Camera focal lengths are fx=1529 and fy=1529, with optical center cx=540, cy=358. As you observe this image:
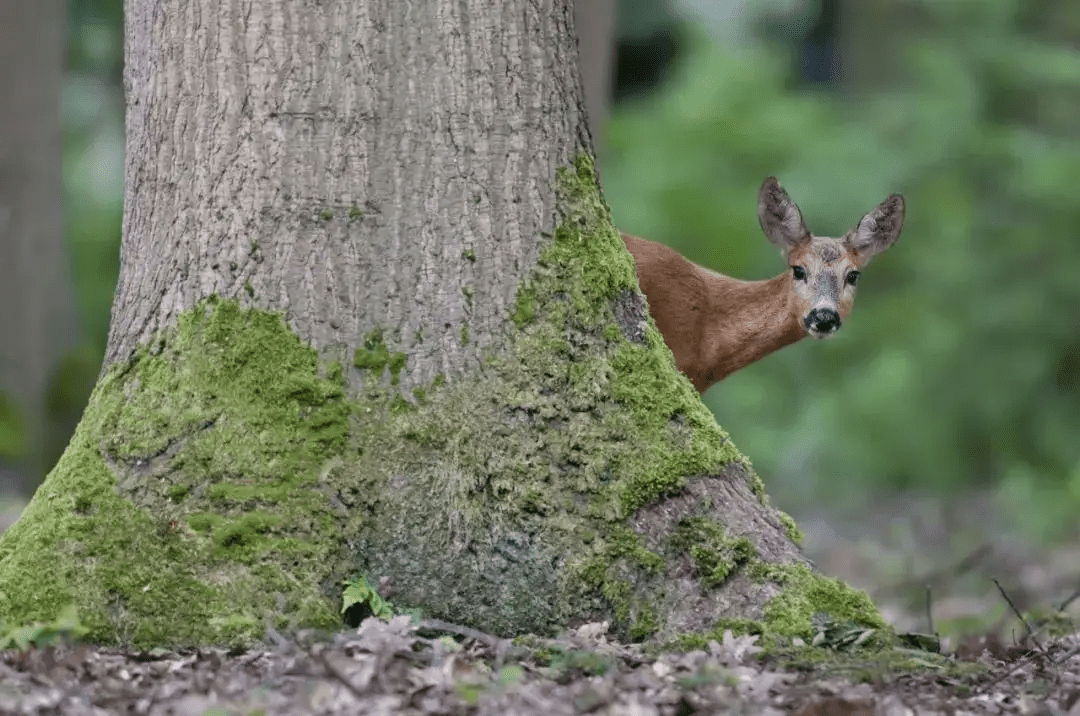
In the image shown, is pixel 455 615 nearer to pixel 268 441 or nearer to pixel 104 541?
pixel 268 441

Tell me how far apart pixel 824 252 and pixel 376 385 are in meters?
3.39

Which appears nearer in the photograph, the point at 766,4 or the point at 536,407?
the point at 536,407

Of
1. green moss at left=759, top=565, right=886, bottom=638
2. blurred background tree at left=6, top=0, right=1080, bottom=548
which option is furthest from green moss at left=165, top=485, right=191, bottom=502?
blurred background tree at left=6, top=0, right=1080, bottom=548

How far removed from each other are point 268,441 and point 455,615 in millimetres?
718

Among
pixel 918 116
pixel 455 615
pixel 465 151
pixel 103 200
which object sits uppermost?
pixel 918 116

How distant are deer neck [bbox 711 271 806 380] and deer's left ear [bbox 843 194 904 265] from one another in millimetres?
390

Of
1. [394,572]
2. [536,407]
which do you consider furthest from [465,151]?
[394,572]

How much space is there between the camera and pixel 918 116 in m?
12.8

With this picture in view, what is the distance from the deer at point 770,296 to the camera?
22.4 feet

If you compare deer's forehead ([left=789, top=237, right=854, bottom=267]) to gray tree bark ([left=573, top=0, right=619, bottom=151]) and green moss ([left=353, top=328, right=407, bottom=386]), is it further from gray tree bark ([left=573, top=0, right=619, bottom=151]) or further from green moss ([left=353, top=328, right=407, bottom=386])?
green moss ([left=353, top=328, right=407, bottom=386])

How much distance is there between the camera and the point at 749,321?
704cm

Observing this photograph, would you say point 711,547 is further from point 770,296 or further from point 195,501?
point 770,296

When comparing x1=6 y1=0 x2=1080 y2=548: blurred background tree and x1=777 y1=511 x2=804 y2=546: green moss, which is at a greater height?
x1=6 y1=0 x2=1080 y2=548: blurred background tree

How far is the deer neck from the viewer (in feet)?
22.9
